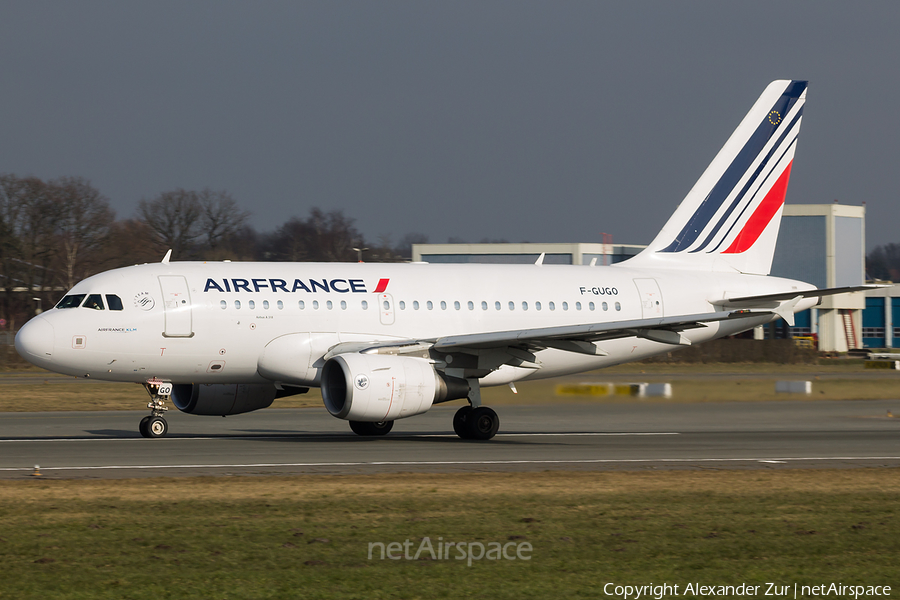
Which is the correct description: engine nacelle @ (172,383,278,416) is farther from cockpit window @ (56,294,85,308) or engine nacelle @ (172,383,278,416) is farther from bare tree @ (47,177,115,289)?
Result: bare tree @ (47,177,115,289)

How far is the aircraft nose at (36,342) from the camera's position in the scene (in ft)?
72.7

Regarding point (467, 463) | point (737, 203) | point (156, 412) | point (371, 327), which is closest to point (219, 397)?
point (156, 412)

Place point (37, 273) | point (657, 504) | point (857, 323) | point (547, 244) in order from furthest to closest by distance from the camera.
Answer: point (857, 323), point (547, 244), point (37, 273), point (657, 504)

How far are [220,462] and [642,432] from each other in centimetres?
1254

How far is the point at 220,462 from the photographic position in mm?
18578

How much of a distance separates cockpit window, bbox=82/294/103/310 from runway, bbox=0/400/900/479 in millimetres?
2888

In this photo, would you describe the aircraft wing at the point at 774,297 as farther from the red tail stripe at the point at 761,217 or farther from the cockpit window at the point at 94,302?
the cockpit window at the point at 94,302

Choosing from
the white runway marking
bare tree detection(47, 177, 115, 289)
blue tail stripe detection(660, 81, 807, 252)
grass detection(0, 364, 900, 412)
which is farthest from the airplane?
bare tree detection(47, 177, 115, 289)

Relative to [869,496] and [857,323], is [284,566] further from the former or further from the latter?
[857,323]

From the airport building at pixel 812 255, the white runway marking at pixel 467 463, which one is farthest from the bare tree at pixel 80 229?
the white runway marking at pixel 467 463

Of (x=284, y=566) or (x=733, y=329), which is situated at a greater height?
(x=733, y=329)

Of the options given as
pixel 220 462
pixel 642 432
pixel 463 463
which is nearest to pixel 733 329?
pixel 642 432

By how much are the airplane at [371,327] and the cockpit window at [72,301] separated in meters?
0.04

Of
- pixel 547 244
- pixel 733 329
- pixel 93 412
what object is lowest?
pixel 93 412
